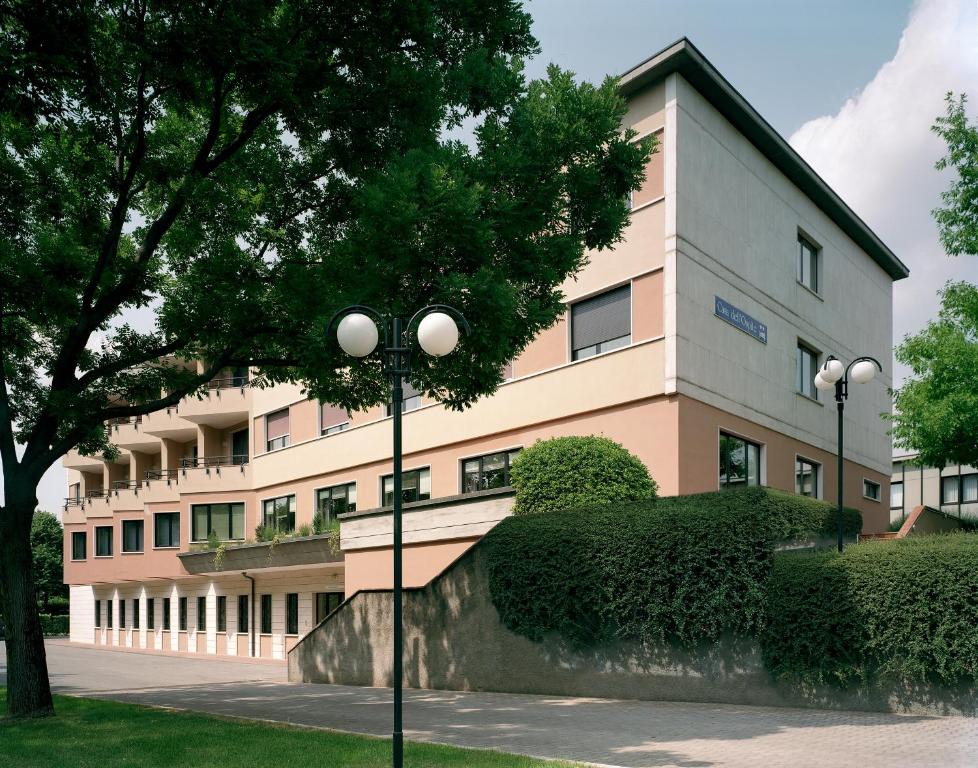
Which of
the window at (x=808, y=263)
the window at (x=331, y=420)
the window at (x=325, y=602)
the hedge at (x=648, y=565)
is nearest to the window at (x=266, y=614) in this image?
the window at (x=325, y=602)

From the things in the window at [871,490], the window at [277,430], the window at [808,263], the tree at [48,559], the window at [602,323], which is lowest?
the tree at [48,559]

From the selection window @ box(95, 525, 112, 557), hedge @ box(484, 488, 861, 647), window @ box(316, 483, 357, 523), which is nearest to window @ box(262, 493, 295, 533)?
window @ box(316, 483, 357, 523)

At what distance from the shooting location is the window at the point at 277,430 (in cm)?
3519

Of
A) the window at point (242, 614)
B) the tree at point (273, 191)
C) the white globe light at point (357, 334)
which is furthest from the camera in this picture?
the window at point (242, 614)

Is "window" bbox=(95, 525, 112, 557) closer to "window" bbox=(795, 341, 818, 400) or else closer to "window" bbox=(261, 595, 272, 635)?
"window" bbox=(261, 595, 272, 635)

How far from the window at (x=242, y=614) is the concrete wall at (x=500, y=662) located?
57.2 feet

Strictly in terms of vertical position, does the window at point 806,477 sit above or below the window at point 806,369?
below

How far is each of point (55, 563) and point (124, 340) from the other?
5967cm

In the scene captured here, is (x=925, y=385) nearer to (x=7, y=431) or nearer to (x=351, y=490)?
(x=351, y=490)

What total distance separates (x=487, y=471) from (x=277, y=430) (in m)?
14.6

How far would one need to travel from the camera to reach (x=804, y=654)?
1257 centimetres

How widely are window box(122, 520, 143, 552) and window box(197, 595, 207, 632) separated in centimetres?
688

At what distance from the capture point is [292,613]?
1390 inches

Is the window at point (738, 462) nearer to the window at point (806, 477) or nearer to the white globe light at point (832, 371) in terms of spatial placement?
the window at point (806, 477)
